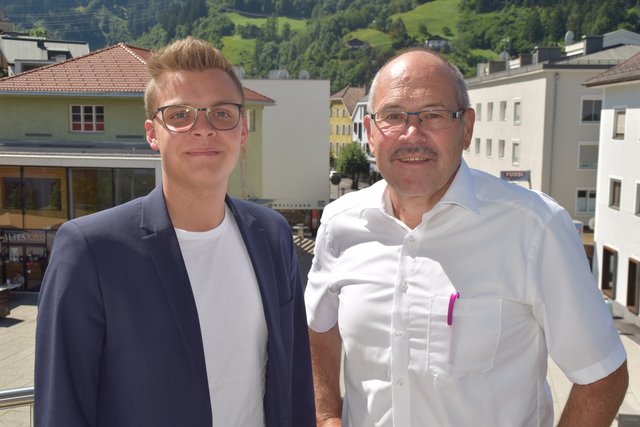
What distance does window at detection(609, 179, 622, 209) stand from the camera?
26.8 m

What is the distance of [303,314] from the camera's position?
2740 millimetres

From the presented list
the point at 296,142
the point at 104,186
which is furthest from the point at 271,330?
the point at 296,142

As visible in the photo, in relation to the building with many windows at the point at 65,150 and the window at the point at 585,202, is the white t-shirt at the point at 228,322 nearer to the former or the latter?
the building with many windows at the point at 65,150

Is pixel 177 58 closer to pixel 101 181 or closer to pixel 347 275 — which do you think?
pixel 347 275

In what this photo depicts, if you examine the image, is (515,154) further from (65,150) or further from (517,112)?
(65,150)

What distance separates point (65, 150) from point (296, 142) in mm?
23440

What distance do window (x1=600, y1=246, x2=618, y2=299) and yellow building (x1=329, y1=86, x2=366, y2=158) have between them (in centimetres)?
5548

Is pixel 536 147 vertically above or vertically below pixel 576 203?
above

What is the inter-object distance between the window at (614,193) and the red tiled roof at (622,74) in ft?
13.2

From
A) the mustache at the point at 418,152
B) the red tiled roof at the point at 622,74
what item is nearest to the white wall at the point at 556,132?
the red tiled roof at the point at 622,74

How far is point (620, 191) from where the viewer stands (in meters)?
26.5

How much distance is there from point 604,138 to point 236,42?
16528cm

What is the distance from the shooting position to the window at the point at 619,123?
2630cm

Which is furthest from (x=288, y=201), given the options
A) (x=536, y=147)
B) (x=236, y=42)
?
(x=236, y=42)
